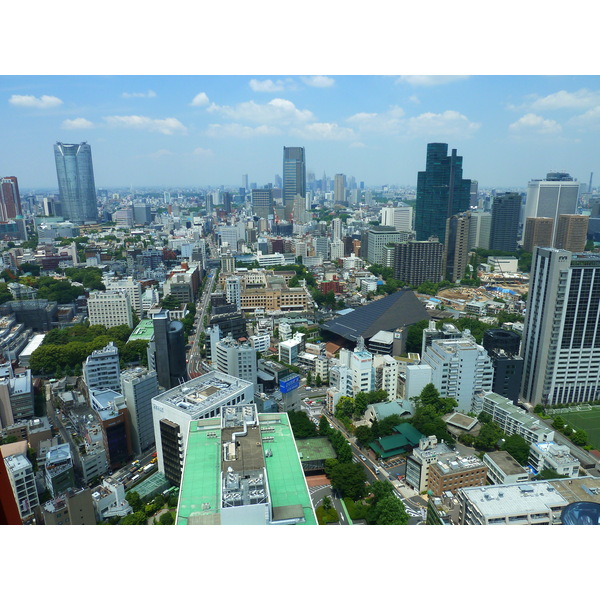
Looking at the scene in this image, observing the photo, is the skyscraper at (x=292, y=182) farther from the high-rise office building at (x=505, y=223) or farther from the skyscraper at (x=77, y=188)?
the high-rise office building at (x=505, y=223)

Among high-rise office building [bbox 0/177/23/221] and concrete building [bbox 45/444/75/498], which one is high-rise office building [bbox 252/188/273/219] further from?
concrete building [bbox 45/444/75/498]

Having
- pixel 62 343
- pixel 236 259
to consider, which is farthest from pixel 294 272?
pixel 62 343

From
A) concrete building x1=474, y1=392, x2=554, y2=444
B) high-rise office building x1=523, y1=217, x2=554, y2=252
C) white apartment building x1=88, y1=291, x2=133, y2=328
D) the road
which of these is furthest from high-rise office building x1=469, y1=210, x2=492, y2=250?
white apartment building x1=88, y1=291, x2=133, y2=328

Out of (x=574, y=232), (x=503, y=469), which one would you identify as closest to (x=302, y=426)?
(x=503, y=469)

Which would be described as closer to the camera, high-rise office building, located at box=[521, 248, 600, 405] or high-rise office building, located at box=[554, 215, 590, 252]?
high-rise office building, located at box=[521, 248, 600, 405]

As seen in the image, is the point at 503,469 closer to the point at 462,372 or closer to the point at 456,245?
the point at 462,372

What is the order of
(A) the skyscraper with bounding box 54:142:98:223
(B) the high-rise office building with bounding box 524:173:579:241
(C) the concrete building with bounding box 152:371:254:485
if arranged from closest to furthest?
(C) the concrete building with bounding box 152:371:254:485
(A) the skyscraper with bounding box 54:142:98:223
(B) the high-rise office building with bounding box 524:173:579:241

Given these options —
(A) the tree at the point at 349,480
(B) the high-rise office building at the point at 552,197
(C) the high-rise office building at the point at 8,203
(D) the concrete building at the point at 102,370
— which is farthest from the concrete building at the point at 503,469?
(C) the high-rise office building at the point at 8,203
